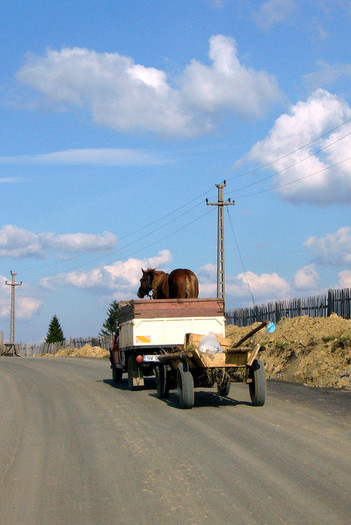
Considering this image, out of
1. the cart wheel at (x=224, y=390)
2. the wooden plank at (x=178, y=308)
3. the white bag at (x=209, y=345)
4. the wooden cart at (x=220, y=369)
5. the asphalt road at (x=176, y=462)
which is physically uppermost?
the wooden plank at (x=178, y=308)

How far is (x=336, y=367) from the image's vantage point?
1908 cm

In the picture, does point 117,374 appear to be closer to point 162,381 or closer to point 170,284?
point 170,284

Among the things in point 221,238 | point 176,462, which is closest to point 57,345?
point 221,238

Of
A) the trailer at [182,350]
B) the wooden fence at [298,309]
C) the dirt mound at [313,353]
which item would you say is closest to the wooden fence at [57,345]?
the wooden fence at [298,309]

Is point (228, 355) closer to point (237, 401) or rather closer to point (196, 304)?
point (237, 401)

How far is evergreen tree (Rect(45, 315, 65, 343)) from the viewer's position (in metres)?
116

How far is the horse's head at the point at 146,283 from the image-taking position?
22297 millimetres

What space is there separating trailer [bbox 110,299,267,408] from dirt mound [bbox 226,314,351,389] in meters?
3.18

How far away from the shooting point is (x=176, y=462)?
841cm

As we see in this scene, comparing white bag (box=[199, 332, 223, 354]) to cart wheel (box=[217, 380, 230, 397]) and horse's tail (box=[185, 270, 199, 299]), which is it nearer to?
cart wheel (box=[217, 380, 230, 397])

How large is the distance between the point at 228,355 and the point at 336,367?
6.84 meters

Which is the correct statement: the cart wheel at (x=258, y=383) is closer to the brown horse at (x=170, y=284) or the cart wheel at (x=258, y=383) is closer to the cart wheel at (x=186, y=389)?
the cart wheel at (x=186, y=389)

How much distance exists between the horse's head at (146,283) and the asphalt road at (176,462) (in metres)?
7.66

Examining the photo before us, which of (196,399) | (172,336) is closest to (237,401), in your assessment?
(196,399)
